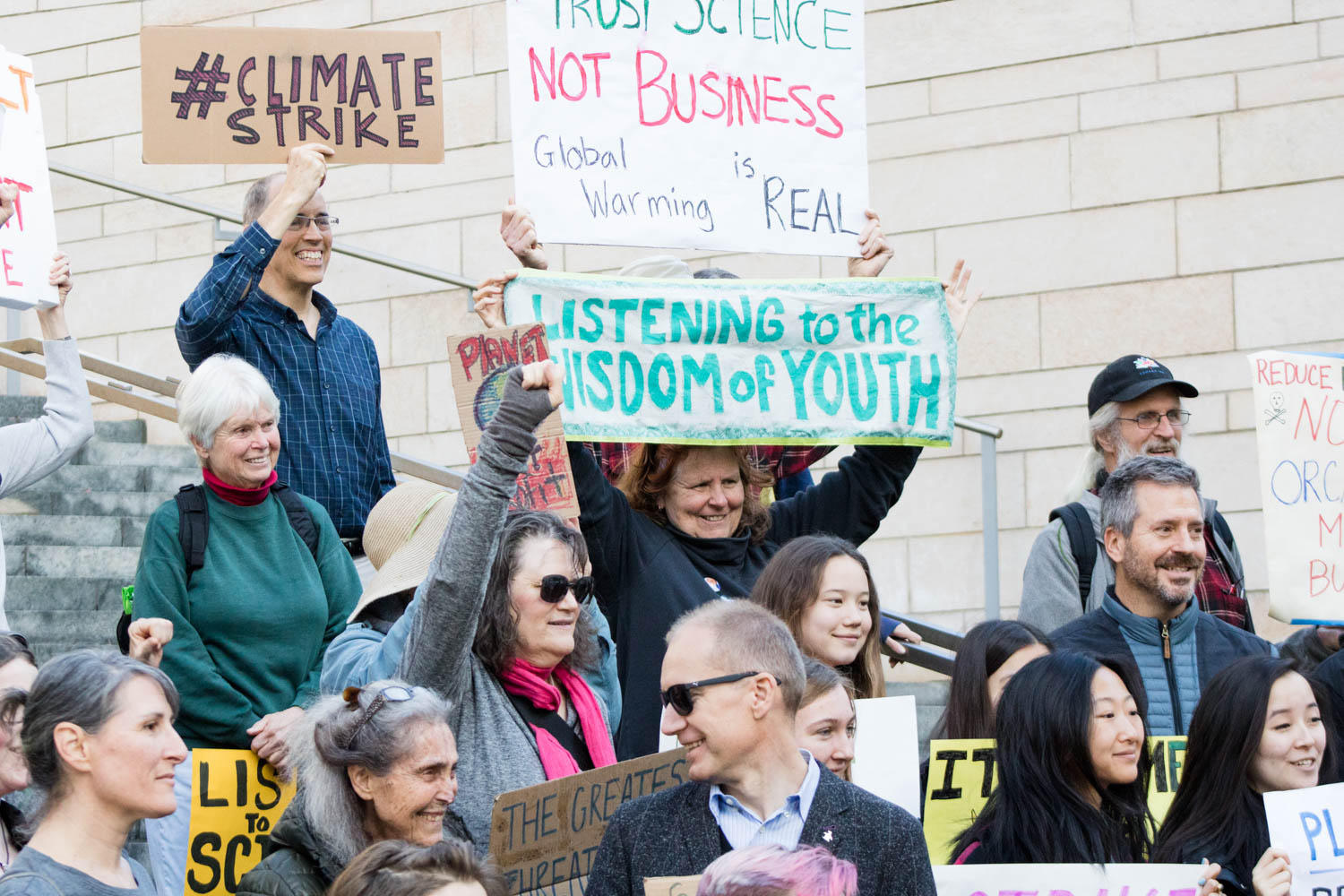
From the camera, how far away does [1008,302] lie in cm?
905

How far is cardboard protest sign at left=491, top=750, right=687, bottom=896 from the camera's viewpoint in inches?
152

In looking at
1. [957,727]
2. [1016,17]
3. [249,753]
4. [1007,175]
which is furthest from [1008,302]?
[249,753]

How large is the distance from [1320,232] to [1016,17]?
1.82m

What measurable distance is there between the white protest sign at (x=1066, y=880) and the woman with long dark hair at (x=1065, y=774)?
0.21 ft

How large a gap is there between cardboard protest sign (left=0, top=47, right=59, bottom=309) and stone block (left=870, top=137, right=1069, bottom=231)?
4.57m

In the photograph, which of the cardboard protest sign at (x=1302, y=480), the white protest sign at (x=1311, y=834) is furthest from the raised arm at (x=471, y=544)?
the cardboard protest sign at (x=1302, y=480)

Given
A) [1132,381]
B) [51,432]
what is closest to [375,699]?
[51,432]

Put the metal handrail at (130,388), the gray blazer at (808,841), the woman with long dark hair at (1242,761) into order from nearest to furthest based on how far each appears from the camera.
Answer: the gray blazer at (808,841)
the woman with long dark hair at (1242,761)
the metal handrail at (130,388)

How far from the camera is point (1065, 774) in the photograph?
4207mm

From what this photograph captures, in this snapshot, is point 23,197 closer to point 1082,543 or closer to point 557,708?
point 557,708

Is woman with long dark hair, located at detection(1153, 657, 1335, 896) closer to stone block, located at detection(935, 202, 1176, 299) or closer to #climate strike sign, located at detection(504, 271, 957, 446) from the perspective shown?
#climate strike sign, located at detection(504, 271, 957, 446)

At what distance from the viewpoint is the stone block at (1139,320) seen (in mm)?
8586

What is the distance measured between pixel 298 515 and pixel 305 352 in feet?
2.92

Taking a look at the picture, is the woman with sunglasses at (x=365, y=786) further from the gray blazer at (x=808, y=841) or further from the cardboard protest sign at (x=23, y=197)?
the cardboard protest sign at (x=23, y=197)
